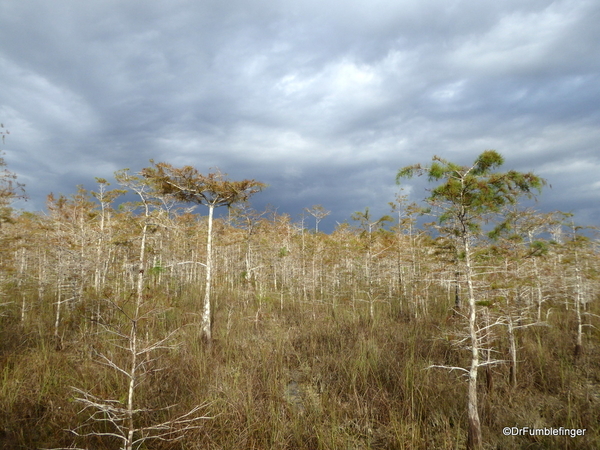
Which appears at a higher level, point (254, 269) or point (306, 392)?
point (254, 269)

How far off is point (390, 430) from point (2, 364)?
32.9ft

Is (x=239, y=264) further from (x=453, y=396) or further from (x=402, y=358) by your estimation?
(x=453, y=396)

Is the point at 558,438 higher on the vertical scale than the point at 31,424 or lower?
lower

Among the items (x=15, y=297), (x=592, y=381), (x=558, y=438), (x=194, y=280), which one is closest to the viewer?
(x=558, y=438)

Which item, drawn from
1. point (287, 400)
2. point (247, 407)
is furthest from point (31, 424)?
point (287, 400)

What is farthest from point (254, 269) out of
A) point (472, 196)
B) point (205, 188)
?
point (472, 196)

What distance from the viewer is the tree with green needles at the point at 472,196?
4934 mm

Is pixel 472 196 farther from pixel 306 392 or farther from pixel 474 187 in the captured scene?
pixel 306 392

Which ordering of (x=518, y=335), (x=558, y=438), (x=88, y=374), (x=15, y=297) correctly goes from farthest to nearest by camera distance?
1. (x=15, y=297)
2. (x=518, y=335)
3. (x=88, y=374)
4. (x=558, y=438)

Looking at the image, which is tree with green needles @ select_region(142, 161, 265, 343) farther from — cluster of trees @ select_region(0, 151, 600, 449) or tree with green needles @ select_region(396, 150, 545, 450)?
tree with green needles @ select_region(396, 150, 545, 450)

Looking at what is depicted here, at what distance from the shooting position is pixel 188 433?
16.7ft

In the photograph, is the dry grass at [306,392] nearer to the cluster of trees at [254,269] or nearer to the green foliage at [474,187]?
the cluster of trees at [254,269]

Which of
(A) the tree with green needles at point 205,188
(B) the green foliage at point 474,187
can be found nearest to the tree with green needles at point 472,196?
(B) the green foliage at point 474,187

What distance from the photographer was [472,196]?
17.7ft
